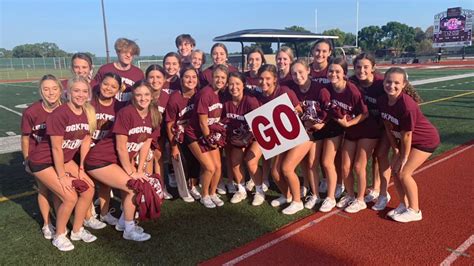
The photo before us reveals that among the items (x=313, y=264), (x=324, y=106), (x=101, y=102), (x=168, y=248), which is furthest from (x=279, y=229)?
(x=101, y=102)

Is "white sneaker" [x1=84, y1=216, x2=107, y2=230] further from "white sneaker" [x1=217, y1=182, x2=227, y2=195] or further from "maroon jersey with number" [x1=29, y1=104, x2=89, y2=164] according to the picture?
"white sneaker" [x1=217, y1=182, x2=227, y2=195]

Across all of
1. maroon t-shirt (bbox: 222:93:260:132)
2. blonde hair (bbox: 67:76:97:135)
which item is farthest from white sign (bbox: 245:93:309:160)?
blonde hair (bbox: 67:76:97:135)

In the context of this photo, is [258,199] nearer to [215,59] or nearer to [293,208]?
[293,208]

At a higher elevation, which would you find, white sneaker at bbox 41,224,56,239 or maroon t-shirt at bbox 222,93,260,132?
maroon t-shirt at bbox 222,93,260,132

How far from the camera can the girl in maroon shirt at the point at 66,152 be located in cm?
326

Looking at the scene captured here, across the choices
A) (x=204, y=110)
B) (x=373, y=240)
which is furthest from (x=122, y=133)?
(x=373, y=240)

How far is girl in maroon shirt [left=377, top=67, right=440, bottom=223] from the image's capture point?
3537 mm

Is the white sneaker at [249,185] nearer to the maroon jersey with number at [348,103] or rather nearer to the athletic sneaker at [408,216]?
the maroon jersey with number at [348,103]

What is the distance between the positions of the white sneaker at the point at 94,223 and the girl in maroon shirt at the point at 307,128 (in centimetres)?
196

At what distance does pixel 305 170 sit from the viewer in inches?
186

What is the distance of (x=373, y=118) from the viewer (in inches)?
157

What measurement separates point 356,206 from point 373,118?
0.98m

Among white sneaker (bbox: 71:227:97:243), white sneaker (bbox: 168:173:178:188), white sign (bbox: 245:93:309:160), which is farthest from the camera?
white sneaker (bbox: 168:173:178:188)

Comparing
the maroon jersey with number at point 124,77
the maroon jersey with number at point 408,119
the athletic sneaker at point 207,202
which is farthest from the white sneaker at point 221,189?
the maroon jersey with number at point 408,119
